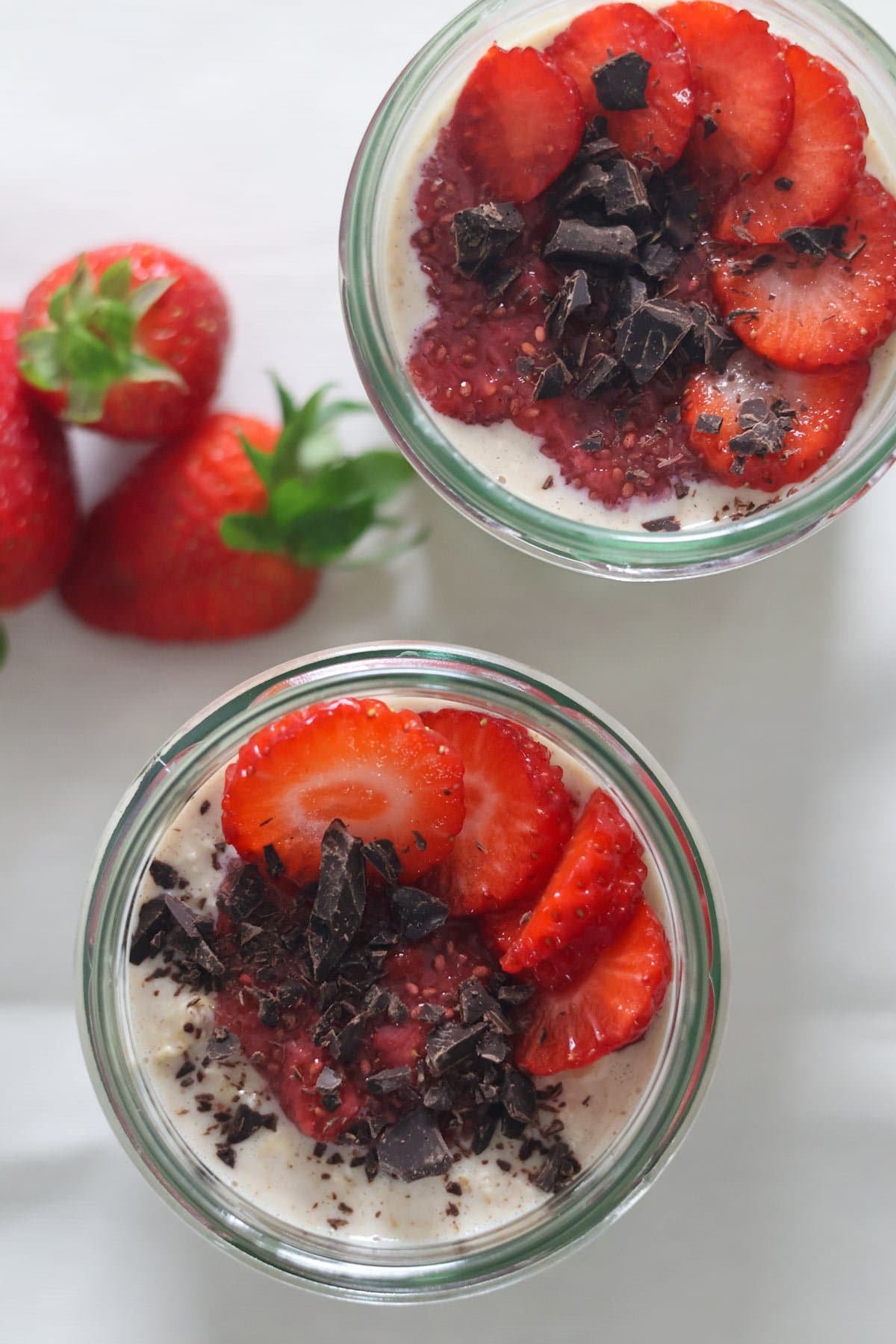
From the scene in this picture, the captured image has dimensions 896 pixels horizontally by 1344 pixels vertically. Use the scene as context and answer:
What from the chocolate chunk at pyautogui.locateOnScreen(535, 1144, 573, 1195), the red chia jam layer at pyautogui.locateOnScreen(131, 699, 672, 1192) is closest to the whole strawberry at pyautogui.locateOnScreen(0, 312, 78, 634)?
the red chia jam layer at pyautogui.locateOnScreen(131, 699, 672, 1192)

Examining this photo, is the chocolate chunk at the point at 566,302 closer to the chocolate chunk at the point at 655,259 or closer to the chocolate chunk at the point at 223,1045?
the chocolate chunk at the point at 655,259

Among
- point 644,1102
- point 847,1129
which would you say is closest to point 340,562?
point 644,1102

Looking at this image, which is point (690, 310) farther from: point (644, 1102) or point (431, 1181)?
point (431, 1181)

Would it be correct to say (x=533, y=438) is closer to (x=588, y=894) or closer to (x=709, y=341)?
(x=709, y=341)

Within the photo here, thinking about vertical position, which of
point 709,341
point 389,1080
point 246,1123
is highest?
point 709,341

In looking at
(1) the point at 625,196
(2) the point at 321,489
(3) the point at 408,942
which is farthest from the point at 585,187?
(3) the point at 408,942

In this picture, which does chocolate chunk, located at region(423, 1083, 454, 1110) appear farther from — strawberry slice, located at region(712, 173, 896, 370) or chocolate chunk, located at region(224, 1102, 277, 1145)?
strawberry slice, located at region(712, 173, 896, 370)

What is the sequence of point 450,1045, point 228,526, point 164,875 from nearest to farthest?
1. point 450,1045
2. point 164,875
3. point 228,526
